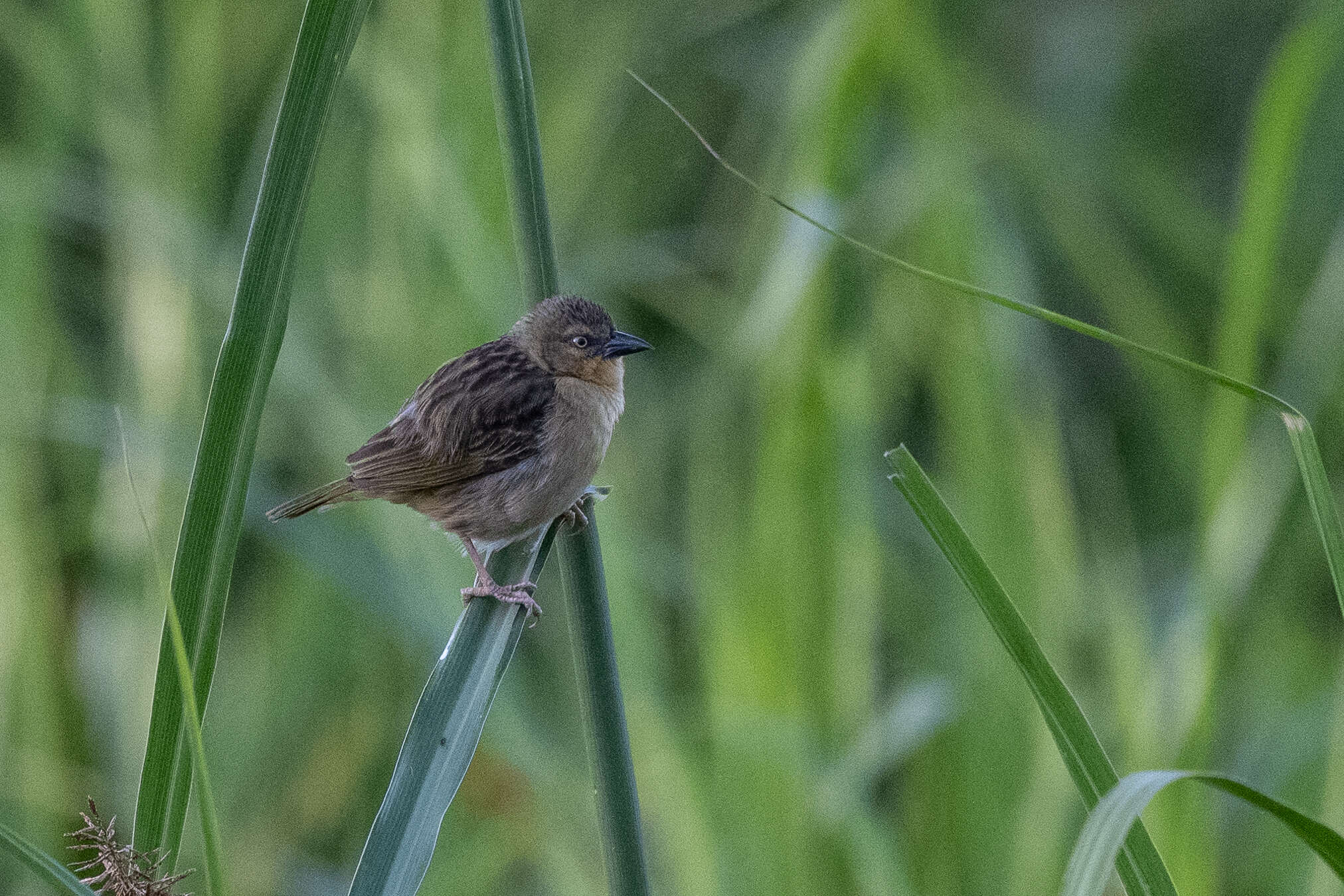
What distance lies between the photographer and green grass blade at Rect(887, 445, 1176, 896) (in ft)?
3.49

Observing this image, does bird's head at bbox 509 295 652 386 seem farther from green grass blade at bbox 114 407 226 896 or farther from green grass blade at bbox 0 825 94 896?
green grass blade at bbox 0 825 94 896

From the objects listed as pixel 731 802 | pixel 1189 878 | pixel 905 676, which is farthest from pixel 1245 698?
pixel 731 802

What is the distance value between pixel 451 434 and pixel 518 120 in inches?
39.0

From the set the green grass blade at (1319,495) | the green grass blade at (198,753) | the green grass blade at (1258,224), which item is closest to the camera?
the green grass blade at (198,753)

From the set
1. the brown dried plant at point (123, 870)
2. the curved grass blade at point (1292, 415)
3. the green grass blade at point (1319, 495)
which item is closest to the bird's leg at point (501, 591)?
the brown dried plant at point (123, 870)

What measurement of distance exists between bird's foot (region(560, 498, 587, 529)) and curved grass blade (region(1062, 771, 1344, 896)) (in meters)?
0.86

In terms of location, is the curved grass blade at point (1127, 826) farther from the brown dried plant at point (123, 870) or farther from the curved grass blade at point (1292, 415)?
the brown dried plant at point (123, 870)

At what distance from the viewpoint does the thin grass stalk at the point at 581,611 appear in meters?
1.31

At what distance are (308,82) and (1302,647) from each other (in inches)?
106

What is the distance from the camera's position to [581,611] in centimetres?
145

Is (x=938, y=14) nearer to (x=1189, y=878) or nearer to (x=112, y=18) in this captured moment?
(x=112, y=18)

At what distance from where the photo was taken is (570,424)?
2.27 meters

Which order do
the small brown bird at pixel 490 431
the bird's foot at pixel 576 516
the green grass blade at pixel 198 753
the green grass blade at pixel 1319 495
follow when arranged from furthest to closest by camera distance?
the small brown bird at pixel 490 431 → the bird's foot at pixel 576 516 → the green grass blade at pixel 1319 495 → the green grass blade at pixel 198 753

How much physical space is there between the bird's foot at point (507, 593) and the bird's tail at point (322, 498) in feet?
1.90
